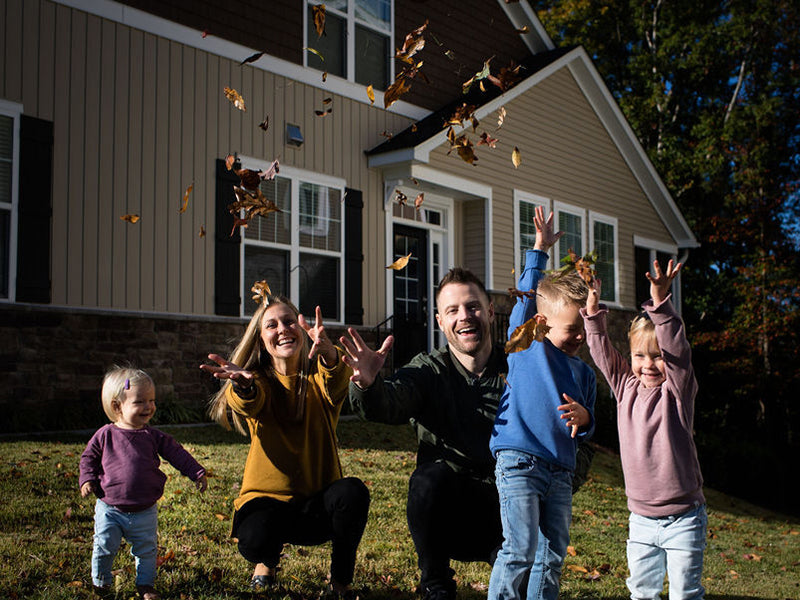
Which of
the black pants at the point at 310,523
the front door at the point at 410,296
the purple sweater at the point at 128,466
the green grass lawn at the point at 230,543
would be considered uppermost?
the front door at the point at 410,296

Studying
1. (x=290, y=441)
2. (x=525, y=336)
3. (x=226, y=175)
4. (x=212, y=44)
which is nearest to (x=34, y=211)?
(x=226, y=175)

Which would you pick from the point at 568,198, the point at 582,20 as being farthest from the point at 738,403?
the point at 582,20

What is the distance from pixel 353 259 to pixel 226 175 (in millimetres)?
2108

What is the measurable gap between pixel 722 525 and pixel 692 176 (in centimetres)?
1481

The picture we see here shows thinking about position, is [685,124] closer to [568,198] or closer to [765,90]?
[765,90]

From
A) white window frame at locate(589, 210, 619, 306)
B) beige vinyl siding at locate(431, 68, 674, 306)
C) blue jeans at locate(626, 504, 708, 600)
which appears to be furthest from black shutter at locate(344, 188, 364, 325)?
blue jeans at locate(626, 504, 708, 600)

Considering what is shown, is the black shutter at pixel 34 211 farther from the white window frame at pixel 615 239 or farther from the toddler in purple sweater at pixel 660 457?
the white window frame at pixel 615 239

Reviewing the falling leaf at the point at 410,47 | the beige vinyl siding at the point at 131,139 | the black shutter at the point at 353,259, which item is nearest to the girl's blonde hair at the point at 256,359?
the falling leaf at the point at 410,47

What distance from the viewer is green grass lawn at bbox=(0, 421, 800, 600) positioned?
12.6 ft

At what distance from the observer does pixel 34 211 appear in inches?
309

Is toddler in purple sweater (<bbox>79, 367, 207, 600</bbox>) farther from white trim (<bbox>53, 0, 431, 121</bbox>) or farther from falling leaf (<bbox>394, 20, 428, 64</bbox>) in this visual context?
white trim (<bbox>53, 0, 431, 121</bbox>)

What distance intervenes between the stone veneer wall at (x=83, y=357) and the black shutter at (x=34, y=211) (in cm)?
24

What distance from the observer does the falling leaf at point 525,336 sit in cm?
304

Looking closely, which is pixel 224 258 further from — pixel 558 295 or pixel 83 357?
pixel 558 295
